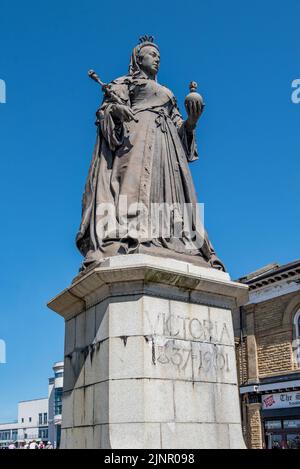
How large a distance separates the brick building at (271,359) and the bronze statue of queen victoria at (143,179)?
77.3 ft

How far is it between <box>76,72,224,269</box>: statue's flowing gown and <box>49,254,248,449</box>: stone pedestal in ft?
1.96

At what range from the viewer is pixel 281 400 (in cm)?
3080

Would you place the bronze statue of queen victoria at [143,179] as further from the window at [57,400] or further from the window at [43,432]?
the window at [43,432]

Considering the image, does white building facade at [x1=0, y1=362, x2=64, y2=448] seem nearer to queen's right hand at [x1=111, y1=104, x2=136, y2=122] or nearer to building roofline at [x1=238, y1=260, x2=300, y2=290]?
building roofline at [x1=238, y1=260, x2=300, y2=290]

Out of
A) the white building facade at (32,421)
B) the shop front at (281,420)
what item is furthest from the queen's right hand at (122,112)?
the white building facade at (32,421)

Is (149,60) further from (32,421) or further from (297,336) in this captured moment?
(32,421)

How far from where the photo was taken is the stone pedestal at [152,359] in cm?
666

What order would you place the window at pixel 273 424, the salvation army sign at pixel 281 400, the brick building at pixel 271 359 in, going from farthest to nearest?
1. the window at pixel 273 424
2. the brick building at pixel 271 359
3. the salvation army sign at pixel 281 400

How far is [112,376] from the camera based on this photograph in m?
6.76

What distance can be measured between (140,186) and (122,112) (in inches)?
48.7
